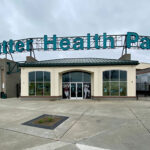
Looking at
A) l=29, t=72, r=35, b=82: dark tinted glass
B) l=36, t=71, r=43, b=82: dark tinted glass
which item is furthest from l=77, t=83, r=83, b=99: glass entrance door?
l=29, t=72, r=35, b=82: dark tinted glass

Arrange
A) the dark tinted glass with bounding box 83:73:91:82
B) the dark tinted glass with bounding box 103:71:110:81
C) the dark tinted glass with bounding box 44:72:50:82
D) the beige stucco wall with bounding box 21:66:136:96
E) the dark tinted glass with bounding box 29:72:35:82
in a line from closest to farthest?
the beige stucco wall with bounding box 21:66:136:96 → the dark tinted glass with bounding box 103:71:110:81 → the dark tinted glass with bounding box 44:72:50:82 → the dark tinted glass with bounding box 29:72:35:82 → the dark tinted glass with bounding box 83:73:91:82

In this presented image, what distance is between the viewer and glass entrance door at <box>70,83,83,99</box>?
17734 mm

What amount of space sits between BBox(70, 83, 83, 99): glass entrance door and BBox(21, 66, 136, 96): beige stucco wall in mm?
1772

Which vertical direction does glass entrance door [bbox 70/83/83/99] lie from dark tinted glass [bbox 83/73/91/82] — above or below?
below

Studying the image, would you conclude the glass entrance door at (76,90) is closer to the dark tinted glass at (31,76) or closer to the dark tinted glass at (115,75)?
the dark tinted glass at (115,75)

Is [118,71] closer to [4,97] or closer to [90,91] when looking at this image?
[90,91]

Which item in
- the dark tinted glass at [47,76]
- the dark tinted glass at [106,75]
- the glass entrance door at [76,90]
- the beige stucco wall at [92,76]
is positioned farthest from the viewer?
the glass entrance door at [76,90]

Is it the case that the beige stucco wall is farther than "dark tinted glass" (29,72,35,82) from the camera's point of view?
No

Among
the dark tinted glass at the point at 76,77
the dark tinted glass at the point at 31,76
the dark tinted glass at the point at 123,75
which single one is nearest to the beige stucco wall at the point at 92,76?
the dark tinted glass at the point at 123,75

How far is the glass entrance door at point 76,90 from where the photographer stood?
17.7m

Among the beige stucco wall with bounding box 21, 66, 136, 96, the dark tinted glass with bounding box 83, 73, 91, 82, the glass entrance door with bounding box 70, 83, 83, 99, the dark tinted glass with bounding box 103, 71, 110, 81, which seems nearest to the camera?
the beige stucco wall with bounding box 21, 66, 136, 96

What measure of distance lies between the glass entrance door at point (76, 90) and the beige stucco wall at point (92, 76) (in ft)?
5.81

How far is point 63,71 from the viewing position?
55.5 ft

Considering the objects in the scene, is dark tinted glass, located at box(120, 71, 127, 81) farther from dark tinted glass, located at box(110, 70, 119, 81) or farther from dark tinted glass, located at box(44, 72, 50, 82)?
dark tinted glass, located at box(44, 72, 50, 82)
